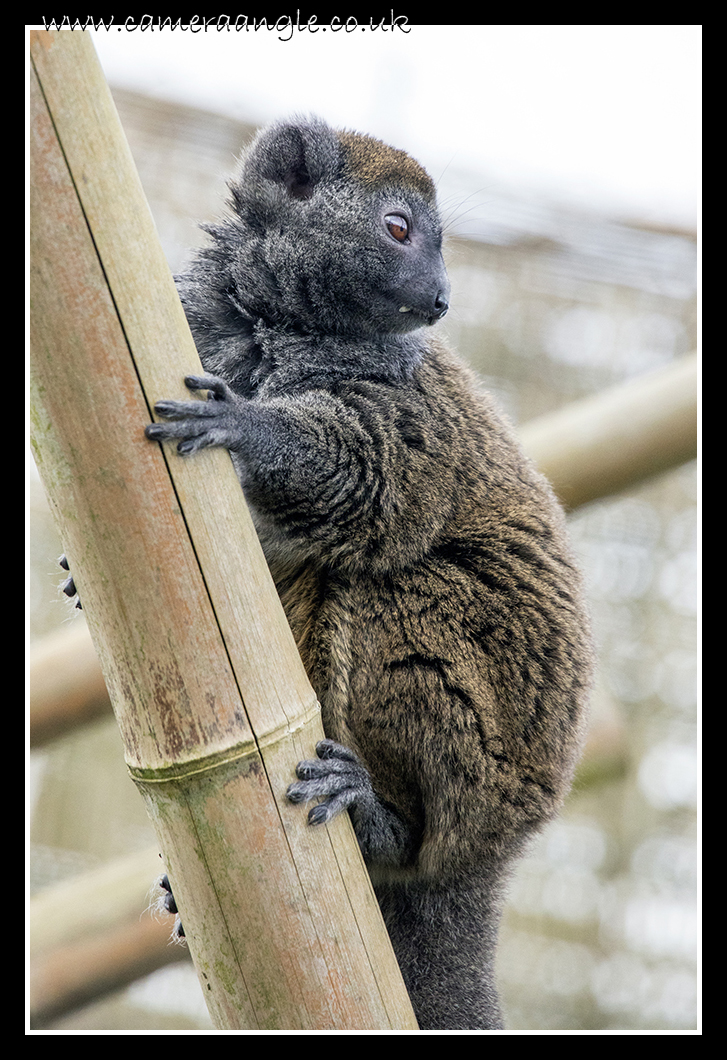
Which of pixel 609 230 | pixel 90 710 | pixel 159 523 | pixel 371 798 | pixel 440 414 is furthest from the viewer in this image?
pixel 609 230

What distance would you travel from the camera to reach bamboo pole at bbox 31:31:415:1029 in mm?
1834

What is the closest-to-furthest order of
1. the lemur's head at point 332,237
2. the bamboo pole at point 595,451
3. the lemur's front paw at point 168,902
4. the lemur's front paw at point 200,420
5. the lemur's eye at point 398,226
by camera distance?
the lemur's front paw at point 200,420 < the lemur's front paw at point 168,902 < the lemur's head at point 332,237 < the lemur's eye at point 398,226 < the bamboo pole at point 595,451

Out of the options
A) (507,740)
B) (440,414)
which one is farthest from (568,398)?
(507,740)

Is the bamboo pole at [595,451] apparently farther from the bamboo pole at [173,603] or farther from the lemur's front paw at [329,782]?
the bamboo pole at [173,603]

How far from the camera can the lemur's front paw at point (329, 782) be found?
2.10 m

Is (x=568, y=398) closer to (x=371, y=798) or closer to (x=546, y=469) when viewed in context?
(x=546, y=469)

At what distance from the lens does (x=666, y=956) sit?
23.4ft

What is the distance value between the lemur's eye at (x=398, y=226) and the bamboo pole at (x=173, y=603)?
1.46m

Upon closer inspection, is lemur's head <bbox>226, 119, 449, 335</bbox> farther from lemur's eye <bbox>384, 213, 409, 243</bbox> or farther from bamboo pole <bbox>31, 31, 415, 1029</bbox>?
bamboo pole <bbox>31, 31, 415, 1029</bbox>

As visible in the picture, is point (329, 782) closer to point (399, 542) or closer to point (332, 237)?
point (399, 542)

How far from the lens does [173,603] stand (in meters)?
1.93

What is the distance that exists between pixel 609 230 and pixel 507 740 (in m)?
4.73

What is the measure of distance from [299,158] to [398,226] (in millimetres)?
438

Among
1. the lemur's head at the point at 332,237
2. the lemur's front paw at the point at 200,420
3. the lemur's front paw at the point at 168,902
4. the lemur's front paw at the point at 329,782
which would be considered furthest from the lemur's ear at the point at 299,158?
the lemur's front paw at the point at 168,902
